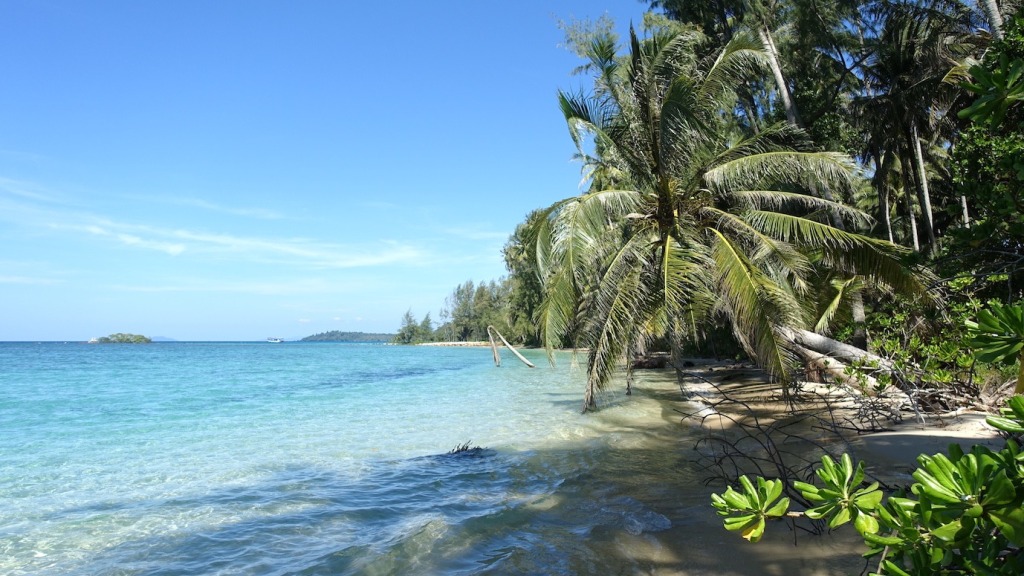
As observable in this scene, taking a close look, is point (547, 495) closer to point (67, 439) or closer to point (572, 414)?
point (572, 414)

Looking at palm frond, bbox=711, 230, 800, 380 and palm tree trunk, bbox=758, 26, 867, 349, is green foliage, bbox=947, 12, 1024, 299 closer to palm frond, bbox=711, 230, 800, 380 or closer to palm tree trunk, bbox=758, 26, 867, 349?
palm frond, bbox=711, 230, 800, 380

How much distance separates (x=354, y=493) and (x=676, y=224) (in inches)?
275

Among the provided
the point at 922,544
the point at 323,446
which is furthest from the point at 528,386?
the point at 922,544

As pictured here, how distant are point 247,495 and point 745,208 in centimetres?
1019

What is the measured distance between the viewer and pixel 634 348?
32.3 feet

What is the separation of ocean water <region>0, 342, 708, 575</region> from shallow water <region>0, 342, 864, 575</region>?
0.03 metres

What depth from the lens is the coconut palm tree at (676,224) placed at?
8.55m

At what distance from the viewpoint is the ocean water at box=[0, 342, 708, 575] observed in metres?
5.38

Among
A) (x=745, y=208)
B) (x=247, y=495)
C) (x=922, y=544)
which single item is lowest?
(x=247, y=495)

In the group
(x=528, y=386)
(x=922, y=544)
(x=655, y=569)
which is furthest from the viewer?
(x=528, y=386)

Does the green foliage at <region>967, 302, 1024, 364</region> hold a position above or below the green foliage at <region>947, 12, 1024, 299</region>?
below

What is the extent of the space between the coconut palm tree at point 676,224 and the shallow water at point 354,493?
6.97 ft

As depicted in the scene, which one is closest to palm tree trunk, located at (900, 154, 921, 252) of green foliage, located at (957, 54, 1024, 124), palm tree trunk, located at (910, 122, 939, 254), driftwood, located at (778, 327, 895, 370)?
palm tree trunk, located at (910, 122, 939, 254)

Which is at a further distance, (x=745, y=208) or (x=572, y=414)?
(x=572, y=414)
